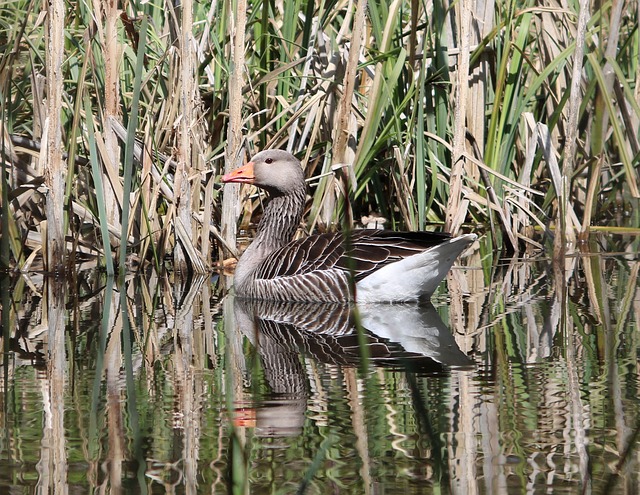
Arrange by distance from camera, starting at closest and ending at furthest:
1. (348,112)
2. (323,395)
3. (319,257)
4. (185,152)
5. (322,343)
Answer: (323,395)
(322,343)
(319,257)
(185,152)
(348,112)

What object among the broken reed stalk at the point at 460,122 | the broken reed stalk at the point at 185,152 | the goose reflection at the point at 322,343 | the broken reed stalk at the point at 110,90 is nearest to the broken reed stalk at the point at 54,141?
the broken reed stalk at the point at 110,90

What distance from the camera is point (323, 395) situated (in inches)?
164

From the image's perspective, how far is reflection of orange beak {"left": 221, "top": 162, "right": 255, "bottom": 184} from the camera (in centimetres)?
761

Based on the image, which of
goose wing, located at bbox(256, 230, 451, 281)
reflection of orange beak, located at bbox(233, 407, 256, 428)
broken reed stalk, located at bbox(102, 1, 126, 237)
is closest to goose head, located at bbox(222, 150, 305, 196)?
goose wing, located at bbox(256, 230, 451, 281)

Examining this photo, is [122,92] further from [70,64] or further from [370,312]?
[370,312]

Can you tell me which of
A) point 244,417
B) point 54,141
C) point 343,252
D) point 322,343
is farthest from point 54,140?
point 244,417

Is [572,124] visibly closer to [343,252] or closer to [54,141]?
[343,252]

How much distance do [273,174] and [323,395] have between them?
3.88 metres

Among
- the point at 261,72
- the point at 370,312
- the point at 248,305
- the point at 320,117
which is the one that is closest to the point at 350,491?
the point at 370,312

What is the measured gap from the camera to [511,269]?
25.8 feet

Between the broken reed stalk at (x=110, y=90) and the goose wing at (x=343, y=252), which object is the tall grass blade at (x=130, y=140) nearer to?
the broken reed stalk at (x=110, y=90)

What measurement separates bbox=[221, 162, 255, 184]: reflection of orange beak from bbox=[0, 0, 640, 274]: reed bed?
5.1 inches

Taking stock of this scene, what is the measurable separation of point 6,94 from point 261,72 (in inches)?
96.7

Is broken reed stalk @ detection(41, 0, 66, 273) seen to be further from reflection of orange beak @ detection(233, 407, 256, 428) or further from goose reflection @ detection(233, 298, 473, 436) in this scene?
reflection of orange beak @ detection(233, 407, 256, 428)
